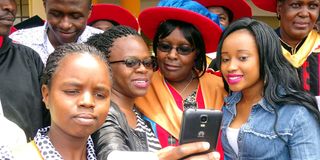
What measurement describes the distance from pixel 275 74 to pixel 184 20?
2.23 ft

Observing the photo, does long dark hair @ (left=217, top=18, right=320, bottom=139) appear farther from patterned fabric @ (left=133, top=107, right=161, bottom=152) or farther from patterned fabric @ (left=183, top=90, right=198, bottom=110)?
patterned fabric @ (left=133, top=107, right=161, bottom=152)

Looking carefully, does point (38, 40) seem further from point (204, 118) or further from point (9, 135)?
point (204, 118)

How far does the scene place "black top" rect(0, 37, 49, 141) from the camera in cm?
226

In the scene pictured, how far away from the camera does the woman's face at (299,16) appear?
3.37 meters

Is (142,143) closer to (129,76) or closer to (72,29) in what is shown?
(129,76)

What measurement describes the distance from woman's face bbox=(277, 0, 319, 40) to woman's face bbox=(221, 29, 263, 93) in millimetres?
1079

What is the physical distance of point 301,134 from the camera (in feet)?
7.34

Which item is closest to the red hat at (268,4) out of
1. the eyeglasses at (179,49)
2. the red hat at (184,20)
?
the red hat at (184,20)

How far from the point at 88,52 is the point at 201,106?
1023mm

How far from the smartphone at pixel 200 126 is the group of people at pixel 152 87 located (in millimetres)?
44

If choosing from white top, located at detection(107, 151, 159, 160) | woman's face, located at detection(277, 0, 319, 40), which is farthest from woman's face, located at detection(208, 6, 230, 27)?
white top, located at detection(107, 151, 159, 160)

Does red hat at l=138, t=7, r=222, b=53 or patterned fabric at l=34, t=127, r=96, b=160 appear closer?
patterned fabric at l=34, t=127, r=96, b=160

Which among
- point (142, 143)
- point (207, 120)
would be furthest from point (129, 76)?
point (207, 120)

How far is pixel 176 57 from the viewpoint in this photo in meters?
2.69
